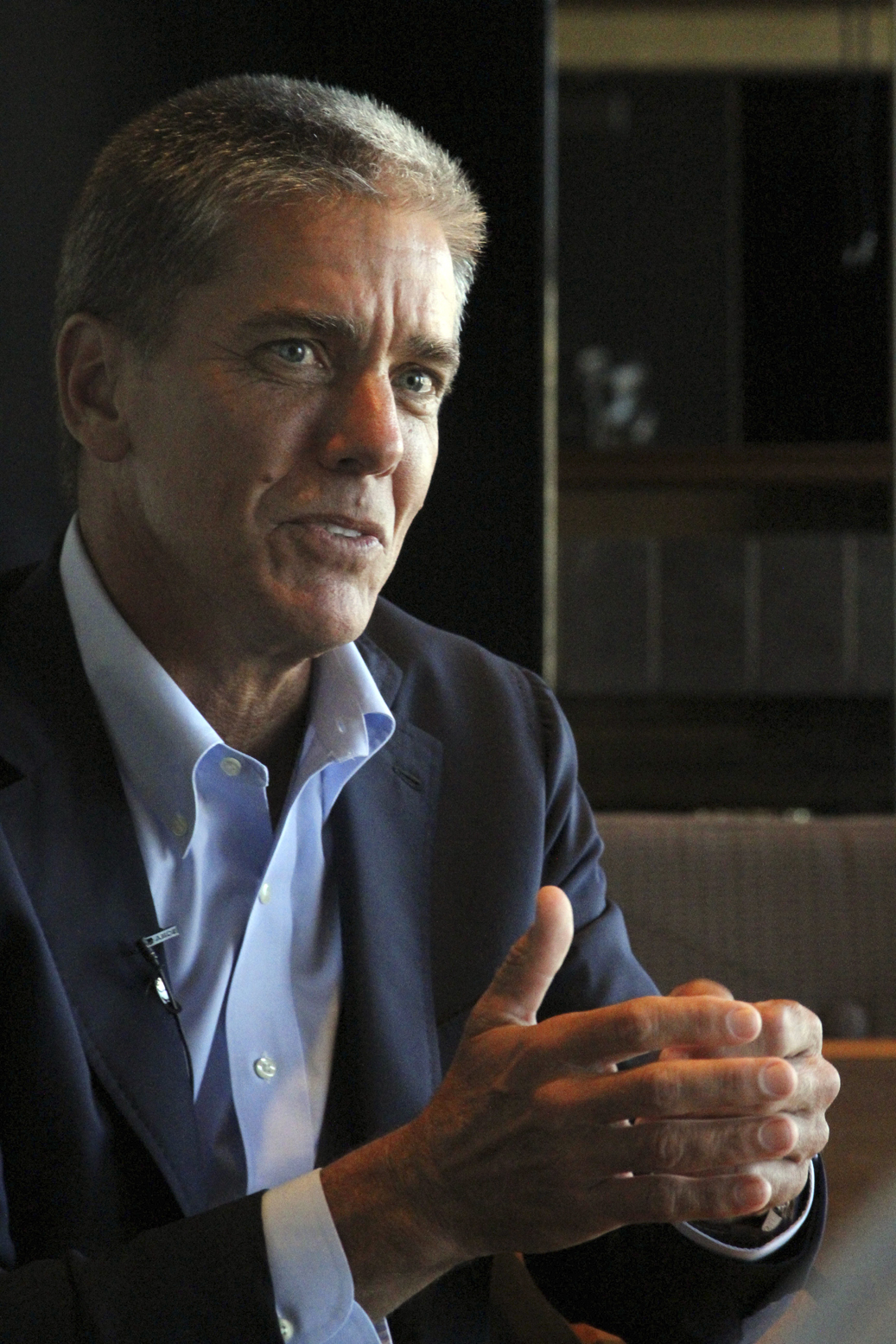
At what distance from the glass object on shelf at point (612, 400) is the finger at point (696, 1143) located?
5392mm

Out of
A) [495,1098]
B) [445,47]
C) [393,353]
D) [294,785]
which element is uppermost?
[445,47]

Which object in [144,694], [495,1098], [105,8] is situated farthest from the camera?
[105,8]

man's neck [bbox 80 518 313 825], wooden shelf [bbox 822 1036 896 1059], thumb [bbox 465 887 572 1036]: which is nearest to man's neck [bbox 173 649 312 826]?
man's neck [bbox 80 518 313 825]

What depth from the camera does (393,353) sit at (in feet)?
3.13

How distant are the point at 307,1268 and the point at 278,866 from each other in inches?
11.2

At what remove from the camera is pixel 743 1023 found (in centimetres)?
73

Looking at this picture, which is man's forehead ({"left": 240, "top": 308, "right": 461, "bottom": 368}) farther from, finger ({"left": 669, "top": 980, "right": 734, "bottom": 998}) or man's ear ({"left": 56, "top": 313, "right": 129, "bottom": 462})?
finger ({"left": 669, "top": 980, "right": 734, "bottom": 998})

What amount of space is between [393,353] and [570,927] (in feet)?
1.28

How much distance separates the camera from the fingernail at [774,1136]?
74 cm

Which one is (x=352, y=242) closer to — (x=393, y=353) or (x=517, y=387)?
(x=393, y=353)

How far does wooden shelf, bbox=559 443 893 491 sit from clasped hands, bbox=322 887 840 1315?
4.77 metres

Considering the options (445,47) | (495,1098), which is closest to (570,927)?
(495,1098)

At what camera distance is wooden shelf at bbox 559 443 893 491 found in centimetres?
547

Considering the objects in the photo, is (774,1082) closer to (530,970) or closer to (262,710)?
(530,970)
